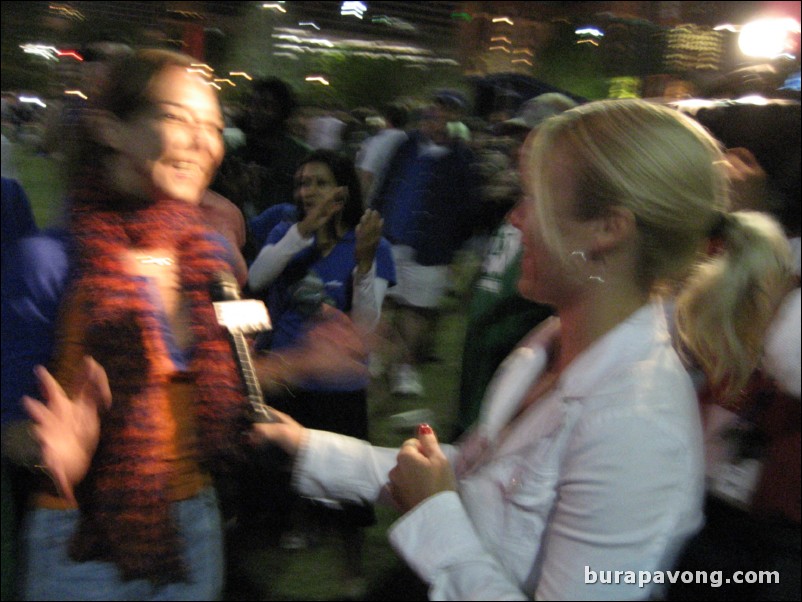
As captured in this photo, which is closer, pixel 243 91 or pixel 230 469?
pixel 230 469

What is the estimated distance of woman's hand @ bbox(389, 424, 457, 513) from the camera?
1210mm

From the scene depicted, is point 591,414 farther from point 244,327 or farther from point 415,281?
point 415,281

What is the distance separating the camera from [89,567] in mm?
1578

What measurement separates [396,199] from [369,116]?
459 cm

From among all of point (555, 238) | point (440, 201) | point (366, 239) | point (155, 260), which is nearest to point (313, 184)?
point (366, 239)

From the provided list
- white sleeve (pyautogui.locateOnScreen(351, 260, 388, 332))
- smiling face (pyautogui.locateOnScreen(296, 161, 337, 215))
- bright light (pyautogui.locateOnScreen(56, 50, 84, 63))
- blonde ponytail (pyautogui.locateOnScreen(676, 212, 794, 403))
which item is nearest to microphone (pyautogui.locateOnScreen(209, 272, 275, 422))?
blonde ponytail (pyautogui.locateOnScreen(676, 212, 794, 403))

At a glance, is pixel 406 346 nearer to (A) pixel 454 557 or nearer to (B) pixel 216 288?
(B) pixel 216 288

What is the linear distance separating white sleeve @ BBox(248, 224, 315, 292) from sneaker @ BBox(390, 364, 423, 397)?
271 centimetres

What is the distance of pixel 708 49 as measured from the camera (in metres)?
11.7

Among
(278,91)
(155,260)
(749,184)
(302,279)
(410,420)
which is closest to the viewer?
(155,260)

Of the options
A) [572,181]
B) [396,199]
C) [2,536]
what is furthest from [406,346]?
[572,181]

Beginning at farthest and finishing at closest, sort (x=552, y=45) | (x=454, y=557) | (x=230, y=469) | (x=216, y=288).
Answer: (x=552, y=45), (x=230, y=469), (x=216, y=288), (x=454, y=557)

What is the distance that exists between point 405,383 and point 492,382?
13.5 feet

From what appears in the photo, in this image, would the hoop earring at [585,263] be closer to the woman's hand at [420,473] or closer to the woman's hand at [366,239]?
the woman's hand at [420,473]
